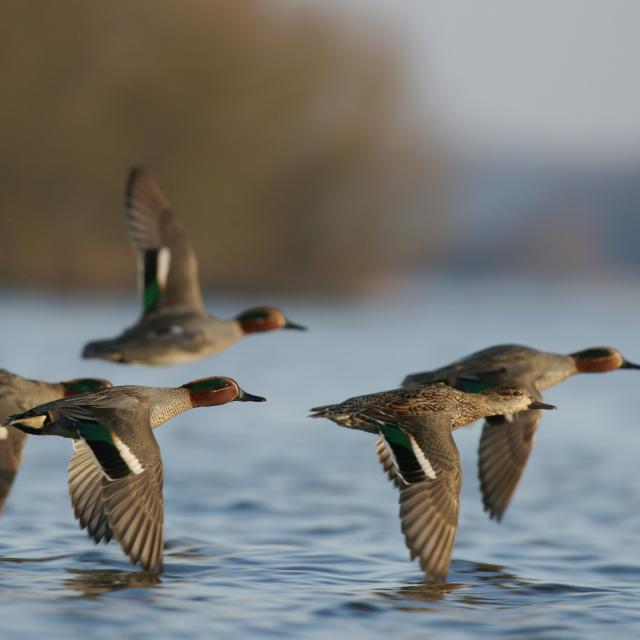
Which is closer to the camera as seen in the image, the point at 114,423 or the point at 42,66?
the point at 114,423

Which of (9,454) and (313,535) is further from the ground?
(9,454)

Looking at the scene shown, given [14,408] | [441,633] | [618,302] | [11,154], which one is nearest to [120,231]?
[11,154]

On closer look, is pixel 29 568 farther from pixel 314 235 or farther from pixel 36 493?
pixel 314 235

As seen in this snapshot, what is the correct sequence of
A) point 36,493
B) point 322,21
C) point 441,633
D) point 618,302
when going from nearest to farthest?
point 441,633 → point 36,493 → point 322,21 → point 618,302

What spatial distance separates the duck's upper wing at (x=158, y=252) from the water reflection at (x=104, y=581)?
3144 mm

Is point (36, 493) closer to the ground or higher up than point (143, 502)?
higher up

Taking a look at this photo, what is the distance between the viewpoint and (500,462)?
9.12m

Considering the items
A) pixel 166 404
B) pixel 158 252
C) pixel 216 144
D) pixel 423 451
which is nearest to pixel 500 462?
pixel 423 451

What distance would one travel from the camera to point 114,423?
721cm

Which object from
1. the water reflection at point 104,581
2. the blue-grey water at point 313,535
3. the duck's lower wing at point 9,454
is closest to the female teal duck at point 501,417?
the blue-grey water at point 313,535

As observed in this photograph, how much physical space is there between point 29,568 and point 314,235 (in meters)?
25.9

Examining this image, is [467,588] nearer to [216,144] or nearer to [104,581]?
[104,581]

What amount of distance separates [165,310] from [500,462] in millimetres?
3040

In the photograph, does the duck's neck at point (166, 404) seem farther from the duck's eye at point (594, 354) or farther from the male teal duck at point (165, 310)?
the duck's eye at point (594, 354)
